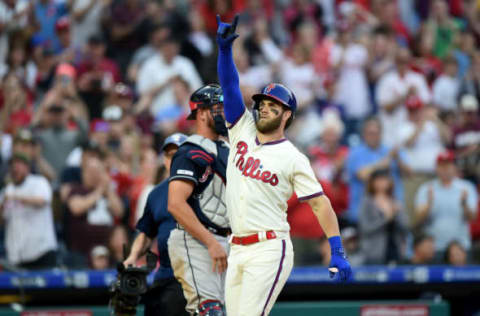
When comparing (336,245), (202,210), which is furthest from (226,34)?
(336,245)

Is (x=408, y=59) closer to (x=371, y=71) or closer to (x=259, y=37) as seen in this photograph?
(x=371, y=71)

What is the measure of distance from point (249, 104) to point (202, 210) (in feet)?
17.3

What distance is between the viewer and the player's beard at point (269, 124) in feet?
16.2

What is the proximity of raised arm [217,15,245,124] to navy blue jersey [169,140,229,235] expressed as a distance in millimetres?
275

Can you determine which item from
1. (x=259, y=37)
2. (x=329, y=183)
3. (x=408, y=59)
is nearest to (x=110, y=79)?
(x=259, y=37)

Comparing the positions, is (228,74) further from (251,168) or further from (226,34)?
(251,168)

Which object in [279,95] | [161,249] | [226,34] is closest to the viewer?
[226,34]

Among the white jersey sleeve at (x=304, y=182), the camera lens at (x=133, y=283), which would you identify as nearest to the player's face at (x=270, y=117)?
the white jersey sleeve at (x=304, y=182)

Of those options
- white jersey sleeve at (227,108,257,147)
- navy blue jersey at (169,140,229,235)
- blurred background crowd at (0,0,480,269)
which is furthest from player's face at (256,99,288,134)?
blurred background crowd at (0,0,480,269)

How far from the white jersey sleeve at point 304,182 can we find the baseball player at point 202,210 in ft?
1.90

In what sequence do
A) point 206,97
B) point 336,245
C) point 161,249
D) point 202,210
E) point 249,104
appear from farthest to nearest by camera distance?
1. point 249,104
2. point 161,249
3. point 206,97
4. point 202,210
5. point 336,245

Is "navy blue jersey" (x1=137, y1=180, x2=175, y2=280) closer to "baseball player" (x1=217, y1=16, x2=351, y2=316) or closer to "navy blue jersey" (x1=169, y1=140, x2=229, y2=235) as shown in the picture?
"navy blue jersey" (x1=169, y1=140, x2=229, y2=235)

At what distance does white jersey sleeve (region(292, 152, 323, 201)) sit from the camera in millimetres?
4770

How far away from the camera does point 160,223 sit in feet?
18.4
